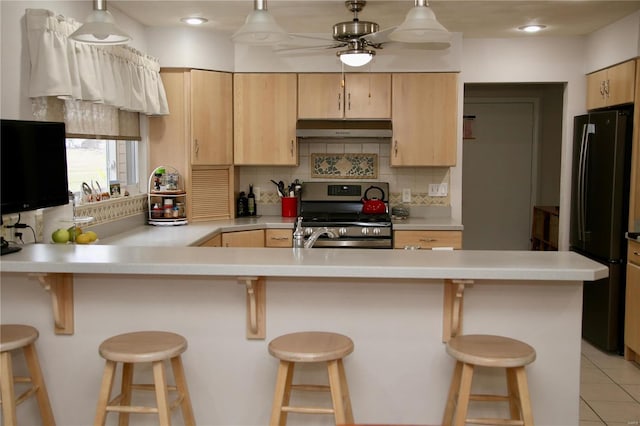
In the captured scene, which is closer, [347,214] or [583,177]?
[583,177]

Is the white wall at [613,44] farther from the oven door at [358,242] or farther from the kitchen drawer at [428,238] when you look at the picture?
the oven door at [358,242]

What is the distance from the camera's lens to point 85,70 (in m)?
3.76

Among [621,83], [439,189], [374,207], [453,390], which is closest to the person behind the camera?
[453,390]

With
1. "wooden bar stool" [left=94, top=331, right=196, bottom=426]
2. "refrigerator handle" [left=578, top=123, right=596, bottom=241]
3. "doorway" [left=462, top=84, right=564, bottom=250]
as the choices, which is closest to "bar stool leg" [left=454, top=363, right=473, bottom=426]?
"wooden bar stool" [left=94, top=331, right=196, bottom=426]

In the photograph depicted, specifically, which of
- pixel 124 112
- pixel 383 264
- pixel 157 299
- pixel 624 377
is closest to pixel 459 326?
pixel 383 264

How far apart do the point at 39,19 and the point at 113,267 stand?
4.95 ft

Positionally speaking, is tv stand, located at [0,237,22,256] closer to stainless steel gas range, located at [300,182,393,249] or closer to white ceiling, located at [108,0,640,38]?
white ceiling, located at [108,0,640,38]

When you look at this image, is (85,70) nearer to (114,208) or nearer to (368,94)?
(114,208)

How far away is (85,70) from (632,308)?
12.9 ft

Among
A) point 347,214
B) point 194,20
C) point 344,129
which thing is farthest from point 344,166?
point 194,20

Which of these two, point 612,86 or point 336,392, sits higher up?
point 612,86

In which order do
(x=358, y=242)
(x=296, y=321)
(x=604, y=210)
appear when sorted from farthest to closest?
(x=358, y=242)
(x=604, y=210)
(x=296, y=321)

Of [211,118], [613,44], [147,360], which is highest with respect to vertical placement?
[613,44]

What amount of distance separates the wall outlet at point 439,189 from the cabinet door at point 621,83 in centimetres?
146
